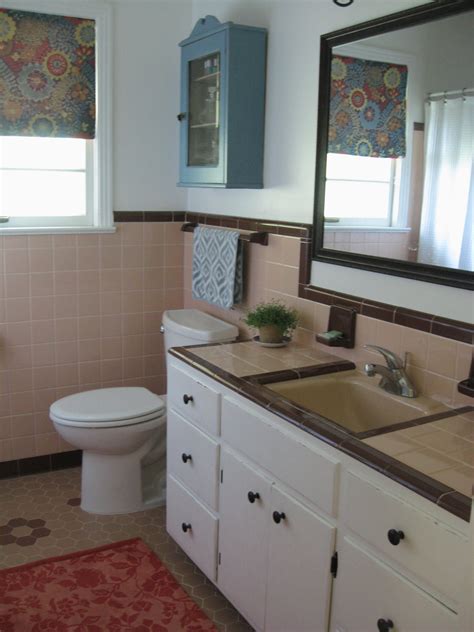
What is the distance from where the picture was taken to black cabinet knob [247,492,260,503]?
200cm

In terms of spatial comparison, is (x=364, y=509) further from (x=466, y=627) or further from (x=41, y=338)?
(x=41, y=338)

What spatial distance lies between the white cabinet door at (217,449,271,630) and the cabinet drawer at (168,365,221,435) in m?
0.13

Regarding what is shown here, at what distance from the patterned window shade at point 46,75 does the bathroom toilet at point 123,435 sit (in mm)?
1032

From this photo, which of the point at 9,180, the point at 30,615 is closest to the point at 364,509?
the point at 30,615

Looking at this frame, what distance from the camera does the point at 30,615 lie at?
2256 millimetres

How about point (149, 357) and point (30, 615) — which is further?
point (149, 357)

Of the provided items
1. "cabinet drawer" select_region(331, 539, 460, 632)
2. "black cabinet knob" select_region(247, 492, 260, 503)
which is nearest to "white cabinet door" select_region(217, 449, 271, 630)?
"black cabinet knob" select_region(247, 492, 260, 503)

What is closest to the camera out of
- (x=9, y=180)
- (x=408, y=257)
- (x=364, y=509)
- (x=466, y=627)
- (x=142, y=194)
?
(x=466, y=627)

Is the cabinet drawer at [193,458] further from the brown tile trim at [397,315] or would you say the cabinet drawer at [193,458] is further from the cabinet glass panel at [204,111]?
the cabinet glass panel at [204,111]

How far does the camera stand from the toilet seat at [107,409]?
276cm

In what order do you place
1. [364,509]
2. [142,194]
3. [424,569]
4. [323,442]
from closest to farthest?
1. [424,569]
2. [364,509]
3. [323,442]
4. [142,194]

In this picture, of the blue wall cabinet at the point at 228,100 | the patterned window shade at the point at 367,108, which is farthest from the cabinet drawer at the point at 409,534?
the blue wall cabinet at the point at 228,100

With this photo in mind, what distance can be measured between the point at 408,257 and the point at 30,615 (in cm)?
170

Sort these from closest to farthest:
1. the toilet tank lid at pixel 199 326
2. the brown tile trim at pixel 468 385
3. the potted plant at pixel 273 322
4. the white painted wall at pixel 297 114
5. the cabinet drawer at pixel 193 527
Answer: the brown tile trim at pixel 468 385
the white painted wall at pixel 297 114
the cabinet drawer at pixel 193 527
the potted plant at pixel 273 322
the toilet tank lid at pixel 199 326
